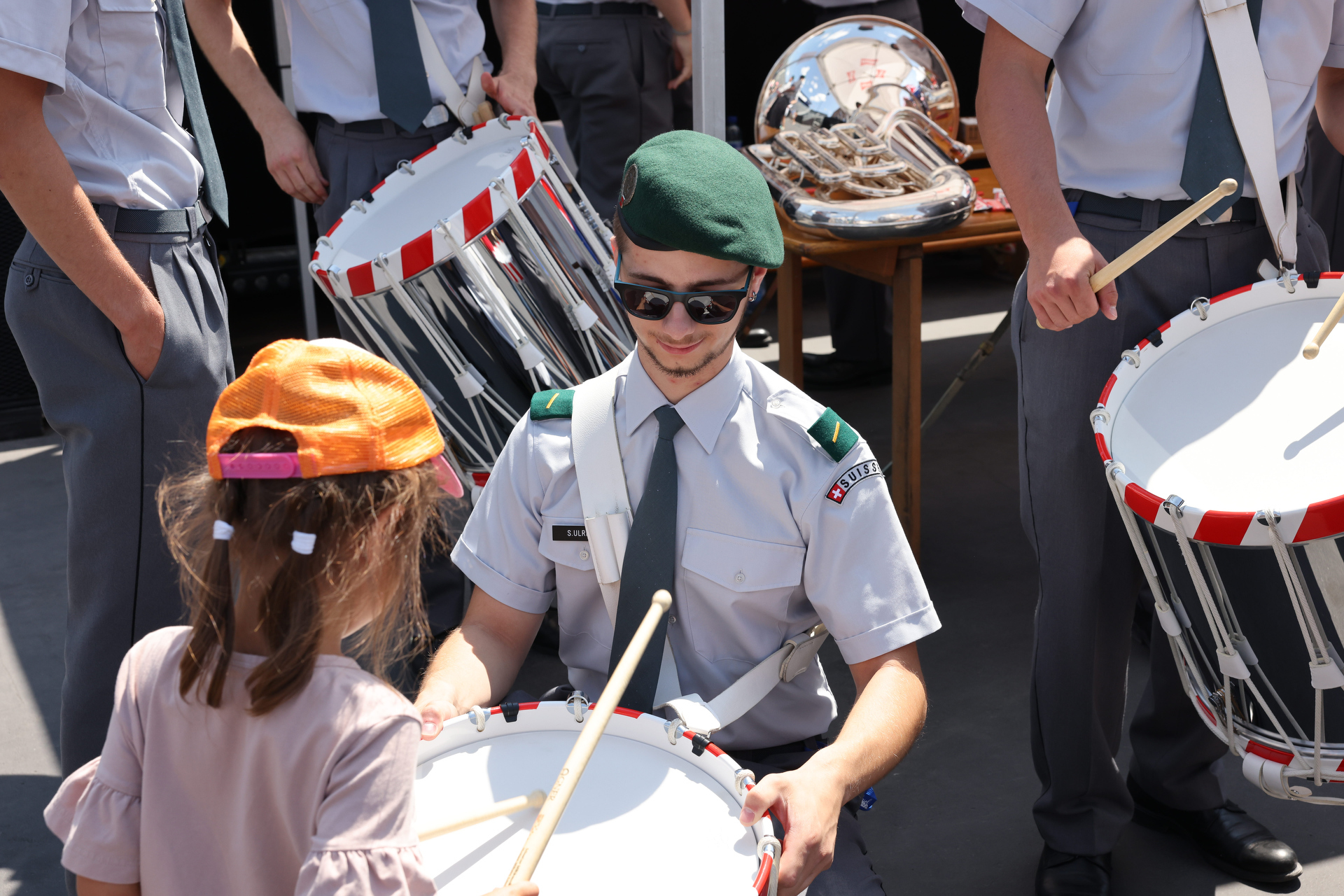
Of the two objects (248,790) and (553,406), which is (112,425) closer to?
(553,406)

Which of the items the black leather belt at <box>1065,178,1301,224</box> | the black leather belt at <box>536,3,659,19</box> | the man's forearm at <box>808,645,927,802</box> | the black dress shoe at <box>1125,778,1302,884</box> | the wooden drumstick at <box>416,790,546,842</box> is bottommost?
the black dress shoe at <box>1125,778,1302,884</box>

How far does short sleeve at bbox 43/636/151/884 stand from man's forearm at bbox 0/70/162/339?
2.64 feet

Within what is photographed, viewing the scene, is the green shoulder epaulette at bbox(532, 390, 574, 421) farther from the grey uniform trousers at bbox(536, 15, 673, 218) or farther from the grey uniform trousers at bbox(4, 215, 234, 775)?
the grey uniform trousers at bbox(536, 15, 673, 218)

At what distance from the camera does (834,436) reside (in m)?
1.41

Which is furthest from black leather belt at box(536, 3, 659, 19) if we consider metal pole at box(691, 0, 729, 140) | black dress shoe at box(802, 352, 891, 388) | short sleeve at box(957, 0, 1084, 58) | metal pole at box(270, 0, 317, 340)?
short sleeve at box(957, 0, 1084, 58)

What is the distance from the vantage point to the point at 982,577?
298 cm

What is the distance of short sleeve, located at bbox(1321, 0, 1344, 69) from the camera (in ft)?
5.62

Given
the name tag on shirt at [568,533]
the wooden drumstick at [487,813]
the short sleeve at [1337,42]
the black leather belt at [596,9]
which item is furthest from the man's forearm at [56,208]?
the black leather belt at [596,9]

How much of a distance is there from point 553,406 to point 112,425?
717 millimetres

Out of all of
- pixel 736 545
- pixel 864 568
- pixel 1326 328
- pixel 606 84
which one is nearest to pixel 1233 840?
pixel 1326 328

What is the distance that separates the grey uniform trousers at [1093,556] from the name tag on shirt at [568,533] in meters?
0.77

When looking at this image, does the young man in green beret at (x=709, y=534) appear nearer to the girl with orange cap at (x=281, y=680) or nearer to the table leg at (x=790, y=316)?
the girl with orange cap at (x=281, y=680)

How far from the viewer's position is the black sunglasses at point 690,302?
1.35 m

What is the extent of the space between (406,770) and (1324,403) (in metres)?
1.20
